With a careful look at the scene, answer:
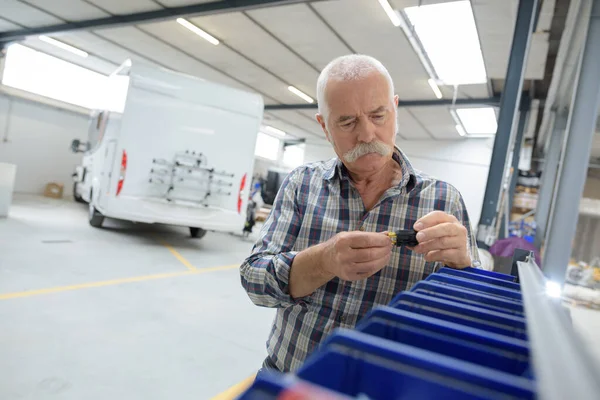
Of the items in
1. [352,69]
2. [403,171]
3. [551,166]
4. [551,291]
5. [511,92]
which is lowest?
[551,291]

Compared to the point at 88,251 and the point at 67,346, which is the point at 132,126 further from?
the point at 67,346

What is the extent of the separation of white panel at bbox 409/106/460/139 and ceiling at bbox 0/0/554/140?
11 cm

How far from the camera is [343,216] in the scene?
1.49 metres

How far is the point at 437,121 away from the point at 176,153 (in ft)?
32.0

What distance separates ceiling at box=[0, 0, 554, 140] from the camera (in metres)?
6.82

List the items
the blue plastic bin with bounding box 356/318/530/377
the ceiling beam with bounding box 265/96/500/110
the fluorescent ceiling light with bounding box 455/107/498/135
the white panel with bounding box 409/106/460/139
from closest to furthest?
the blue plastic bin with bounding box 356/318/530/377 < the ceiling beam with bounding box 265/96/500/110 < the fluorescent ceiling light with bounding box 455/107/498/135 < the white panel with bounding box 409/106/460/139

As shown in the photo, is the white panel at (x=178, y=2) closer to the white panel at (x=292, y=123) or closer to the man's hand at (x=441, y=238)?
the man's hand at (x=441, y=238)

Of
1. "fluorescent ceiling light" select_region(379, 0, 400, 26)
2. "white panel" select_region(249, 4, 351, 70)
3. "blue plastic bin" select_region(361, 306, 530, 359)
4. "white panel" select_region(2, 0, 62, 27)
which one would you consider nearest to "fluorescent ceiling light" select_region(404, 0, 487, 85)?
"fluorescent ceiling light" select_region(379, 0, 400, 26)

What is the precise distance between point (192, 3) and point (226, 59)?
2.74m

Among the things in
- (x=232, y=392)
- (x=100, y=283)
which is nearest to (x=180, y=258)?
(x=100, y=283)

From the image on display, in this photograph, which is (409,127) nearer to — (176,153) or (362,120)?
(176,153)

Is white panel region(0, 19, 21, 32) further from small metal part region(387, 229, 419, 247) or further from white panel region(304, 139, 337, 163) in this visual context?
white panel region(304, 139, 337, 163)

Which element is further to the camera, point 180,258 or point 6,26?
point 6,26

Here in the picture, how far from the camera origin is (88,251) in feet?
17.5
